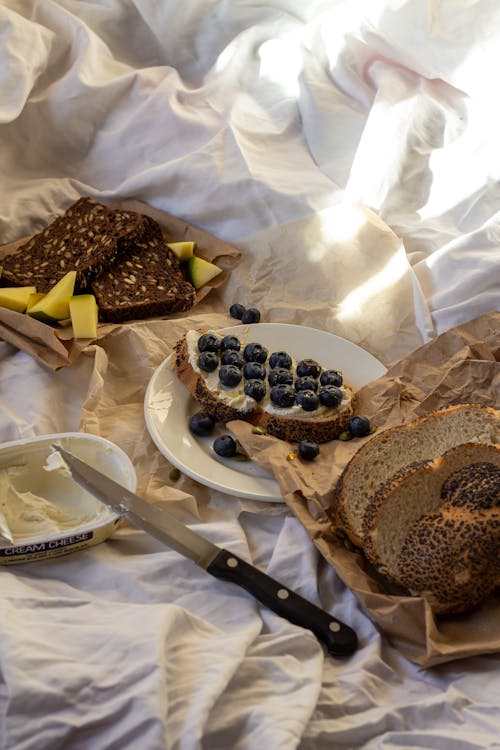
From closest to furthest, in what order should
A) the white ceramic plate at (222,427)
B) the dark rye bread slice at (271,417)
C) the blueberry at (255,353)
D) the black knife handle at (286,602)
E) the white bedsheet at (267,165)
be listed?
the black knife handle at (286,602) < the white bedsheet at (267,165) < the white ceramic plate at (222,427) < the dark rye bread slice at (271,417) < the blueberry at (255,353)

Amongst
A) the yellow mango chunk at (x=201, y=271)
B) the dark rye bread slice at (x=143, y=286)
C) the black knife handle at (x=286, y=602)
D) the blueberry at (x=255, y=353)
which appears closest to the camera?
the black knife handle at (x=286, y=602)

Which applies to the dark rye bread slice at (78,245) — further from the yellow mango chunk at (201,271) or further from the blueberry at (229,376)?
the blueberry at (229,376)

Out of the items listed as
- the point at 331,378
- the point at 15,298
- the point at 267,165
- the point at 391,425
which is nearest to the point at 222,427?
the point at 331,378

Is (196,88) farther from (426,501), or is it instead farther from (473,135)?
(426,501)

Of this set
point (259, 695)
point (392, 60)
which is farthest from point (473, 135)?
point (259, 695)

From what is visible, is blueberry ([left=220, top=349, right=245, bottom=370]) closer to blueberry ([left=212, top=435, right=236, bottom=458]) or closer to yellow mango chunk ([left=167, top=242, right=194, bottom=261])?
blueberry ([left=212, top=435, right=236, bottom=458])

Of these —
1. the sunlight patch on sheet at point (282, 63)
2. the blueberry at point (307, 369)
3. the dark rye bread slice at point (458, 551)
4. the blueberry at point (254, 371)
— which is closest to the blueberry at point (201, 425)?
the blueberry at point (254, 371)
